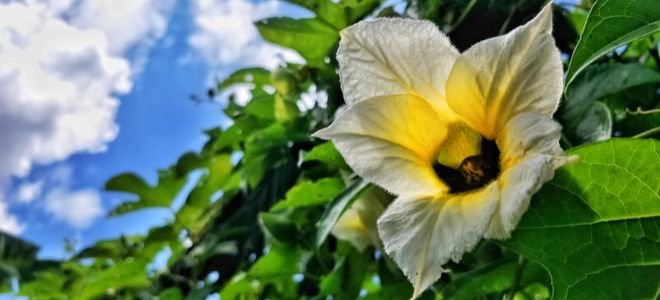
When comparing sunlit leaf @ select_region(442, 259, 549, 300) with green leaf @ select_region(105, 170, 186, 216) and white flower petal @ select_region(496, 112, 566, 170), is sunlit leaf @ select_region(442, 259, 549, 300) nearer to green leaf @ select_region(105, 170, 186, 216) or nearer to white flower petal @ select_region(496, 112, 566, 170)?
white flower petal @ select_region(496, 112, 566, 170)

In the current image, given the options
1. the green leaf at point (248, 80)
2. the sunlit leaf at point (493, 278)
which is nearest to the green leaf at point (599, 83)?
the sunlit leaf at point (493, 278)

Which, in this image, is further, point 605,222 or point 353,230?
point 353,230

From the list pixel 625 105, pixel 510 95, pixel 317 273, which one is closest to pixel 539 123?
pixel 510 95

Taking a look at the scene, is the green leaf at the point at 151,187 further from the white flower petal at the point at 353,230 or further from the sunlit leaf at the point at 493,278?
the sunlit leaf at the point at 493,278

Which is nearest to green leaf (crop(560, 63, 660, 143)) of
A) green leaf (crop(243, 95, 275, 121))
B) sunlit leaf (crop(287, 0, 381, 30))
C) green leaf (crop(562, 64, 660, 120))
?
green leaf (crop(562, 64, 660, 120))

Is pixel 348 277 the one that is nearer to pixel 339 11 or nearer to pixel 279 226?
pixel 279 226

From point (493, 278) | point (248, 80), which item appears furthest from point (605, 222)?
point (248, 80)
